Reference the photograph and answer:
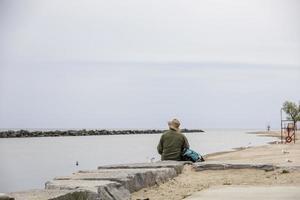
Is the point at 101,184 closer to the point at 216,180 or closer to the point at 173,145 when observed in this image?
the point at 216,180

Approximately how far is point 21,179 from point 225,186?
1155cm

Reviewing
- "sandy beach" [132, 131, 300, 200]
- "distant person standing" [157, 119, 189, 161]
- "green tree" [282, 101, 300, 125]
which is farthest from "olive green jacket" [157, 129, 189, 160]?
"green tree" [282, 101, 300, 125]

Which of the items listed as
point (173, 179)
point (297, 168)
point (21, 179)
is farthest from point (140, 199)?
point (21, 179)

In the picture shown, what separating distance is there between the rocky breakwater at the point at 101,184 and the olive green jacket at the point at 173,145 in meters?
1.69

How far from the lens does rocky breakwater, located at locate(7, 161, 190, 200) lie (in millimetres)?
4879

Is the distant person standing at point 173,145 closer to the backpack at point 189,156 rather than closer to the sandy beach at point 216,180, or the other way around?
the backpack at point 189,156

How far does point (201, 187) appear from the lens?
727 centimetres

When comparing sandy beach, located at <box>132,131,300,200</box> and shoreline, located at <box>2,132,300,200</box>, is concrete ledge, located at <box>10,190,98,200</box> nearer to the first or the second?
A: shoreline, located at <box>2,132,300,200</box>

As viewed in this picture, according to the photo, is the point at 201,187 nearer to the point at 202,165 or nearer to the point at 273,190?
the point at 273,190

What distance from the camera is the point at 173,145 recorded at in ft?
33.7

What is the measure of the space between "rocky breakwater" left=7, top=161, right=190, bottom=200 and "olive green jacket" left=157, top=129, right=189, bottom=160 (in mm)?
1687

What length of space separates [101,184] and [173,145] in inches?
178

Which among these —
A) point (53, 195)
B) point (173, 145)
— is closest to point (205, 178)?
point (173, 145)

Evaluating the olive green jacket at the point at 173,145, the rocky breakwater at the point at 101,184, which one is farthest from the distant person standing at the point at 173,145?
the rocky breakwater at the point at 101,184
